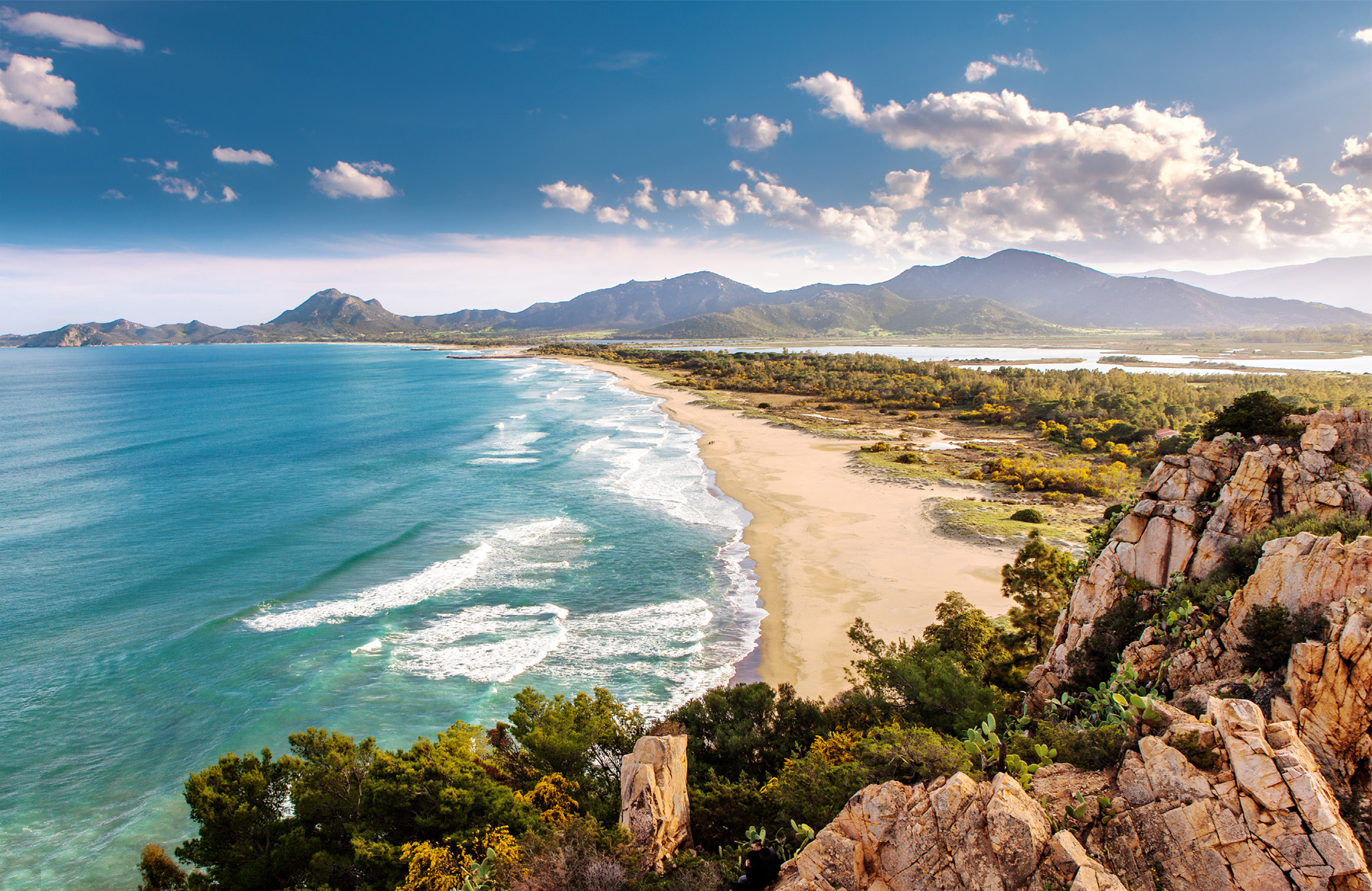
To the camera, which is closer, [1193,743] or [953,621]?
→ [1193,743]

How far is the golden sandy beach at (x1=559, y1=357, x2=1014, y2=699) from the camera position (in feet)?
78.3

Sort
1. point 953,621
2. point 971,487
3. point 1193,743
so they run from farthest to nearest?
point 971,487 → point 953,621 → point 1193,743

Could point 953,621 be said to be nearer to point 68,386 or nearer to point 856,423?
point 856,423

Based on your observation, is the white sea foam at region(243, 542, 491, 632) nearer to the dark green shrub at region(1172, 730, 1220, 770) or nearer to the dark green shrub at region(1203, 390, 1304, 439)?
the dark green shrub at region(1172, 730, 1220, 770)

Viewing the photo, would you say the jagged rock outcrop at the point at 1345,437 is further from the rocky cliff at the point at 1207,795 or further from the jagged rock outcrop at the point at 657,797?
the jagged rock outcrop at the point at 657,797

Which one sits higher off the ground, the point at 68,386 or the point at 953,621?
the point at 68,386

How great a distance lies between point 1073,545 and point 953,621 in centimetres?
1737

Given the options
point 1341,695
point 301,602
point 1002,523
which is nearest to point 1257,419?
point 1341,695

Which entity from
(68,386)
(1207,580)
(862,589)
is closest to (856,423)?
(862,589)

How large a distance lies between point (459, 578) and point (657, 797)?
22.5 meters

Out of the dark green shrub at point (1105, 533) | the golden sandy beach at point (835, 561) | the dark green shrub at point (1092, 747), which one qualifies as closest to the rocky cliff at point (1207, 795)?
the dark green shrub at point (1092, 747)

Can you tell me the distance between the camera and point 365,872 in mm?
11328

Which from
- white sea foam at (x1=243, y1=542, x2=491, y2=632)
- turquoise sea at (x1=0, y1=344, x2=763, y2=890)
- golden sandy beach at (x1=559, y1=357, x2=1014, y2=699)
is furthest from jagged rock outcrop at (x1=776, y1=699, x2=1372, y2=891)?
white sea foam at (x1=243, y1=542, x2=491, y2=632)

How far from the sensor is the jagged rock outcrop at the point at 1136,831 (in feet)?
22.5
